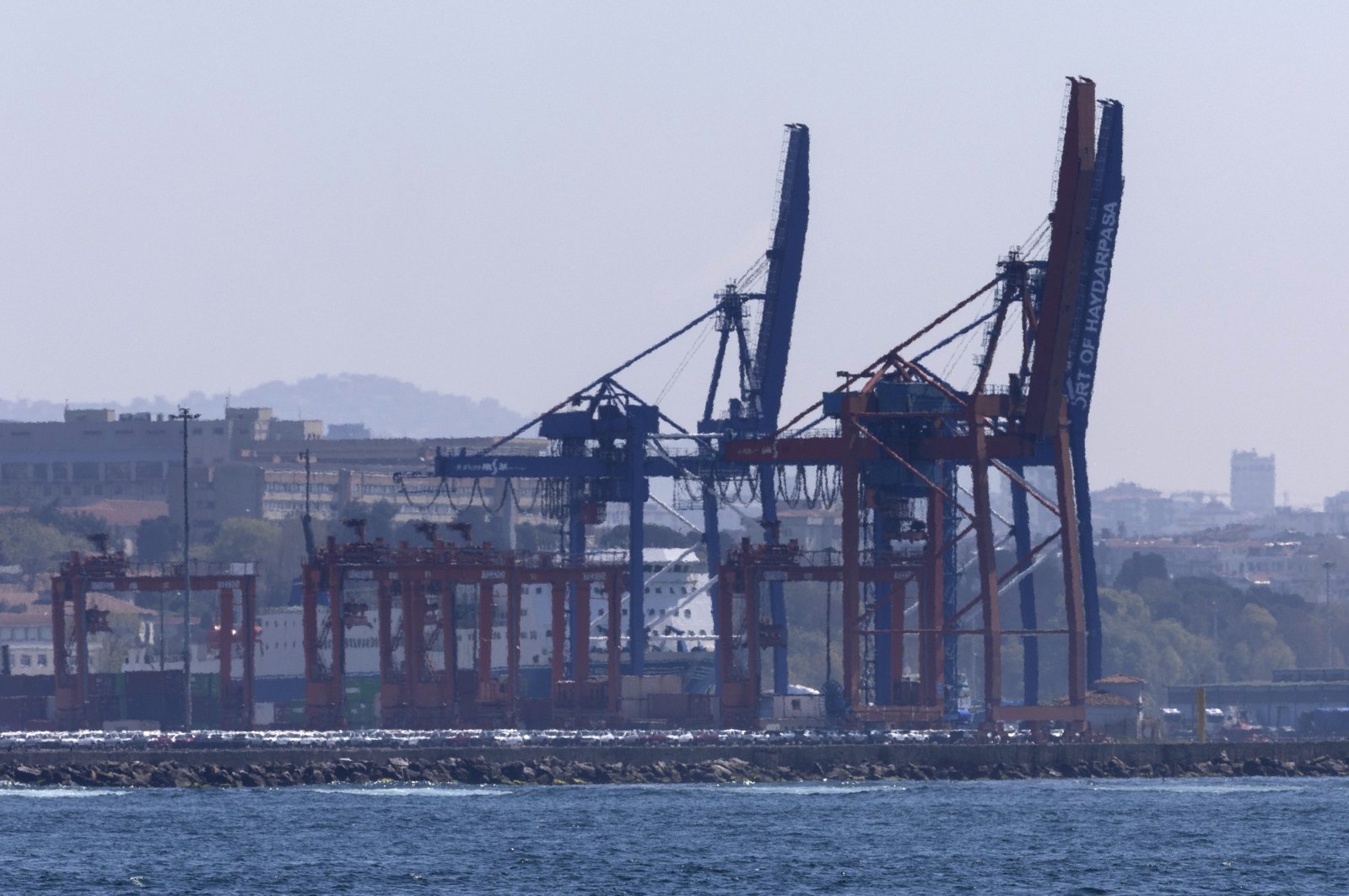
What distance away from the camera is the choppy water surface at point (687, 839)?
6856cm

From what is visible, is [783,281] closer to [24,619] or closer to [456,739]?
[456,739]

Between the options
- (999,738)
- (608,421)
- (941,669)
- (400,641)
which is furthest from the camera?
(400,641)

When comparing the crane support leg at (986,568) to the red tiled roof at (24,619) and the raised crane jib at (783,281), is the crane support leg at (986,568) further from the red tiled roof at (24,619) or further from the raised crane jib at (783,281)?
the red tiled roof at (24,619)

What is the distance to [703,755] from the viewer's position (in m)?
93.7

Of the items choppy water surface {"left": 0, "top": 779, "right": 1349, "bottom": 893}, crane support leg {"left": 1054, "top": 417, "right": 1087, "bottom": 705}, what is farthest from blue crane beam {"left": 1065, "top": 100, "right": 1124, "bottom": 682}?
choppy water surface {"left": 0, "top": 779, "right": 1349, "bottom": 893}

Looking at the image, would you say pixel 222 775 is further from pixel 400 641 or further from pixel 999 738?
pixel 400 641

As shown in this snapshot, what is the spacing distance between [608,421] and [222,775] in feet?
110

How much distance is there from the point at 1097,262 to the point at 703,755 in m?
30.3

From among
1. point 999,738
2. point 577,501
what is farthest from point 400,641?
point 999,738

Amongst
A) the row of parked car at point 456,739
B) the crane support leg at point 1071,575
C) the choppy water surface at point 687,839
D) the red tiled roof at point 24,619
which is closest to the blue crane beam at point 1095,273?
the crane support leg at point 1071,575

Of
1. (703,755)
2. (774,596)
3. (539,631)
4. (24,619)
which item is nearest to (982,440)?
(703,755)

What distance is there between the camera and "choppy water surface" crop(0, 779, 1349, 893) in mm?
68562

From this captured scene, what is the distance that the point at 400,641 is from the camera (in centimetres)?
13338

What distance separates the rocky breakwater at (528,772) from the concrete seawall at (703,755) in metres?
0.14
